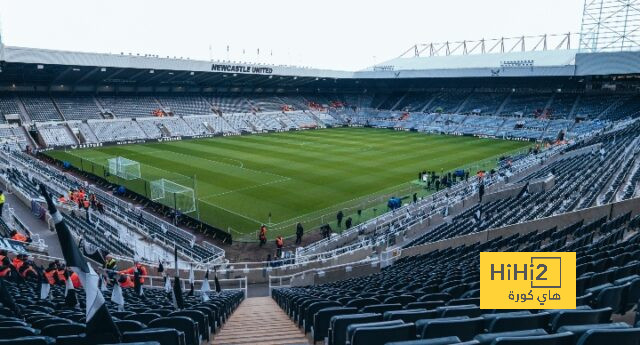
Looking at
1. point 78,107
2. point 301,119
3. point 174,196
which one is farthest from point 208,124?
point 174,196

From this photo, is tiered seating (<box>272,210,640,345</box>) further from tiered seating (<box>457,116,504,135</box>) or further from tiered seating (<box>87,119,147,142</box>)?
tiered seating (<box>457,116,504,135</box>)

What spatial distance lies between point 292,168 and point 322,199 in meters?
10.2

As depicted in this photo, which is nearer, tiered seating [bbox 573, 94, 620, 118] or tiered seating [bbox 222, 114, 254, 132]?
tiered seating [bbox 573, 94, 620, 118]

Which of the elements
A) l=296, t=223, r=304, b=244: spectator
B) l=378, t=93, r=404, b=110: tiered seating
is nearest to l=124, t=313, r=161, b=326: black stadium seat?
l=296, t=223, r=304, b=244: spectator

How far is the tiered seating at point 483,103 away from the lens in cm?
6912

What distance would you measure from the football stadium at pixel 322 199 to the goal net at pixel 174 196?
181 mm

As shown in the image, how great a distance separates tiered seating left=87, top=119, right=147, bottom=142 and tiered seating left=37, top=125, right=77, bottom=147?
3.18 meters

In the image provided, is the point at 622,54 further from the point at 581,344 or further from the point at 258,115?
the point at 581,344

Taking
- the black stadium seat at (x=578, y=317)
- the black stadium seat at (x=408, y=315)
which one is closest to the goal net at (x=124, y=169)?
the black stadium seat at (x=408, y=315)

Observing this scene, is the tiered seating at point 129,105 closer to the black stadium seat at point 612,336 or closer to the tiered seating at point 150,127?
the tiered seating at point 150,127

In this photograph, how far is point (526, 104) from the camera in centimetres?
6725

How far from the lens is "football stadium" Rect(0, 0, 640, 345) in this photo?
4859mm

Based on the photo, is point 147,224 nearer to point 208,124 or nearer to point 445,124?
point 208,124

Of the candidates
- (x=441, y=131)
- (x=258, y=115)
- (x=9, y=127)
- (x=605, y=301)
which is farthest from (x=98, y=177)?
(x=441, y=131)
